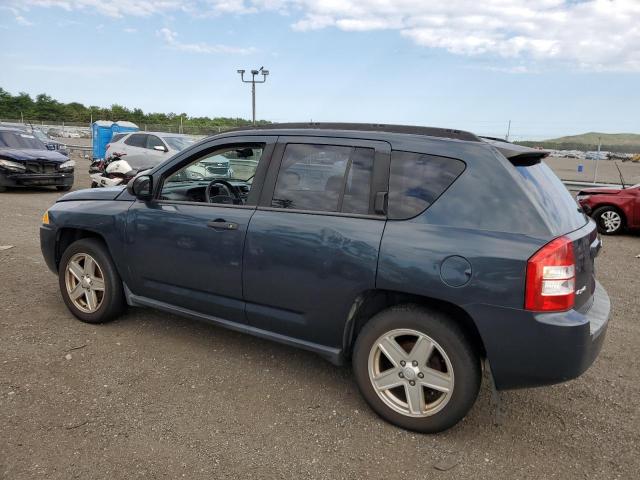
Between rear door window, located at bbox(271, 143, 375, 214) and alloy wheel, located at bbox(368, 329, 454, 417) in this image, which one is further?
rear door window, located at bbox(271, 143, 375, 214)

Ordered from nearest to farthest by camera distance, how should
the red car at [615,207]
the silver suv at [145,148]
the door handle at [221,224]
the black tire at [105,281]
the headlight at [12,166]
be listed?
the door handle at [221,224], the black tire at [105,281], the red car at [615,207], the headlight at [12,166], the silver suv at [145,148]

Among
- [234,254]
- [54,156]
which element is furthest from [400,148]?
[54,156]

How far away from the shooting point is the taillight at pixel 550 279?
2.60 meters

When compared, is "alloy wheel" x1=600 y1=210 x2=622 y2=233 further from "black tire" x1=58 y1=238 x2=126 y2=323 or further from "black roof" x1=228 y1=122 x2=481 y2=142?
"black tire" x1=58 y1=238 x2=126 y2=323

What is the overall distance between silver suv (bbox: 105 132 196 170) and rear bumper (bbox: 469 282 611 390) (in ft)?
42.3

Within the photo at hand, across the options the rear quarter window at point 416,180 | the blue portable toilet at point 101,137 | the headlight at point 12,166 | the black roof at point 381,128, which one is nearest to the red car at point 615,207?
the black roof at point 381,128

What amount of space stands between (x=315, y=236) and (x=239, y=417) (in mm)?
1193

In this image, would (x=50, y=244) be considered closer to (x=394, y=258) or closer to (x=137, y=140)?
(x=394, y=258)

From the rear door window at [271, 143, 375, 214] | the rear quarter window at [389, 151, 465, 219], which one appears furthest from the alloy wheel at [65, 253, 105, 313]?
the rear quarter window at [389, 151, 465, 219]

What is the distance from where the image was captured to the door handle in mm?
3505

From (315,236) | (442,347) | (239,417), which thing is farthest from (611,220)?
(239,417)

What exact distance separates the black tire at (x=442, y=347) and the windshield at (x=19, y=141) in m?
13.8

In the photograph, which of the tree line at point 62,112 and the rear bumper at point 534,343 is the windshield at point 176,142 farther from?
the tree line at point 62,112

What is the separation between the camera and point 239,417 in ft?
10.2
